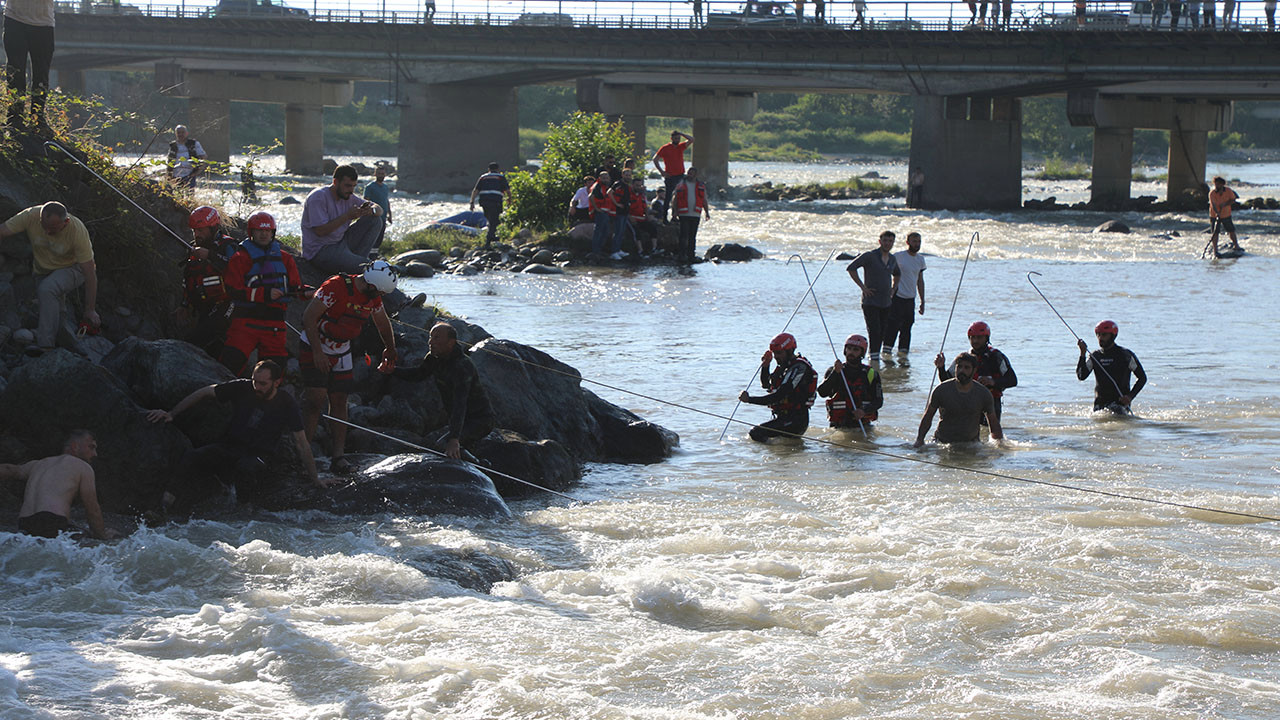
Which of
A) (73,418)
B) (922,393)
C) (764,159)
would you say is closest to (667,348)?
(922,393)

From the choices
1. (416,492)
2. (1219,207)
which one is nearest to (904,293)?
(416,492)

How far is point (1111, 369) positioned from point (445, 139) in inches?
1625

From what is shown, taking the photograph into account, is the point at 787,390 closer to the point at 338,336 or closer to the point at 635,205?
the point at 338,336

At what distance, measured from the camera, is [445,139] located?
5309 centimetres

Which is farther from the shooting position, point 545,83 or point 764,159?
point 764,159

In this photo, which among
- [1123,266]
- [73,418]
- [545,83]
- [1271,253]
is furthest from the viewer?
[545,83]

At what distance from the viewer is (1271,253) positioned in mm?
33094

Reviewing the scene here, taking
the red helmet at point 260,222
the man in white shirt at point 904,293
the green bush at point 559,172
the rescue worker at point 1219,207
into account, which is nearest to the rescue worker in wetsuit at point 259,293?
the red helmet at point 260,222

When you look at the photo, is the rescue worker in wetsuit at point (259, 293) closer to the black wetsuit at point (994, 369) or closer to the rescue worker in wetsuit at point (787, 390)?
the rescue worker in wetsuit at point (787, 390)

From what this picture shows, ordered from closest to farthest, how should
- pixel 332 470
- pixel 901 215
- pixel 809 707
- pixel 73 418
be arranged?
pixel 809 707 → pixel 73 418 → pixel 332 470 → pixel 901 215

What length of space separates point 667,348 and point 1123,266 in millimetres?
15733

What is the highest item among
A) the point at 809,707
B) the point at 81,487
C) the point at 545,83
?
the point at 545,83

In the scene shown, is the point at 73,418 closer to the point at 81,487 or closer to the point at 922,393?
the point at 81,487

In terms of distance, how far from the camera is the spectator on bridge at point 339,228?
38.9 feet
